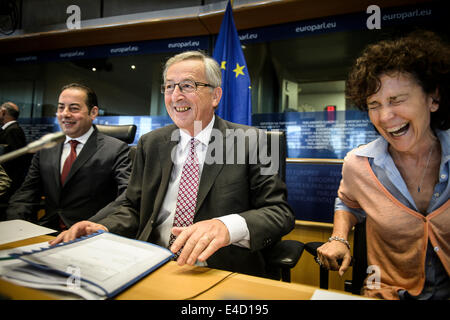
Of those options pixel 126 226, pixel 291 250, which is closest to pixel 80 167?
pixel 126 226

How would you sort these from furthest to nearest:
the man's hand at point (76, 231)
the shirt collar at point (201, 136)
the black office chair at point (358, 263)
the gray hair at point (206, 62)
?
1. the gray hair at point (206, 62)
2. the shirt collar at point (201, 136)
3. the black office chair at point (358, 263)
4. the man's hand at point (76, 231)

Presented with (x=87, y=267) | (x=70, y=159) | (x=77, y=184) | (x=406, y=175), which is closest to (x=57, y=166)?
(x=70, y=159)

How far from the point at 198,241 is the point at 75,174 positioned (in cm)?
150

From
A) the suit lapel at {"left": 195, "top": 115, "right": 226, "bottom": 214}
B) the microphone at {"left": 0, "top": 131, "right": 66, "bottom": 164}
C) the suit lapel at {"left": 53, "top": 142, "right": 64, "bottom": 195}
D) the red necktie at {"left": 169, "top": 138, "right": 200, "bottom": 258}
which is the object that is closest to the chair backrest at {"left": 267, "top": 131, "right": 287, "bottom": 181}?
the suit lapel at {"left": 195, "top": 115, "right": 226, "bottom": 214}

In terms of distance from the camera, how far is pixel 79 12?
11.4 ft

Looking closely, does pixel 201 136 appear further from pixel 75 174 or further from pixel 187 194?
pixel 75 174

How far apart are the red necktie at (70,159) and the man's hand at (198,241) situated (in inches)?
61.3

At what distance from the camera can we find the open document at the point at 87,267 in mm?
547

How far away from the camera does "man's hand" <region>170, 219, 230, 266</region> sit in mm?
692

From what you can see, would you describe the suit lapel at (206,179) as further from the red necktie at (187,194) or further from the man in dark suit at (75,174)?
the man in dark suit at (75,174)

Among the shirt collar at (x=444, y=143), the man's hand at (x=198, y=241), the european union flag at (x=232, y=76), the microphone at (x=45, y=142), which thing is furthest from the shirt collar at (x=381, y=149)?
the european union flag at (x=232, y=76)

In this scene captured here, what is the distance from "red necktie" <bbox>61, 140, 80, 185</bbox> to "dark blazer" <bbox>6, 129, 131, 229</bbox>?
0.04m

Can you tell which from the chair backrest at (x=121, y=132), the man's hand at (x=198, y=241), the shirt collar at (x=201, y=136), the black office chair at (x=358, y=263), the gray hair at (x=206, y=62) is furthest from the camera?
the chair backrest at (x=121, y=132)
